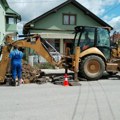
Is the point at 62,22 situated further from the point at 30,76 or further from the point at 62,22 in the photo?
the point at 30,76

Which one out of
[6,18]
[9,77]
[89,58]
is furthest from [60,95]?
[6,18]

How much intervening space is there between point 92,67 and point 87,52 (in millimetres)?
786

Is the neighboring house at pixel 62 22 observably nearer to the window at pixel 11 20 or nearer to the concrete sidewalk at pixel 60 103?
the window at pixel 11 20

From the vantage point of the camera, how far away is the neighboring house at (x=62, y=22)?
34469mm

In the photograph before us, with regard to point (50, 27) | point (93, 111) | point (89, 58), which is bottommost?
point (93, 111)

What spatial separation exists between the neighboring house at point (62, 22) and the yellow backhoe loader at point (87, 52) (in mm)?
16494

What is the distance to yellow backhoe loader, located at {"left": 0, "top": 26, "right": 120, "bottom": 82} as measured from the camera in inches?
612

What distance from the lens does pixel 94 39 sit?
16969 mm

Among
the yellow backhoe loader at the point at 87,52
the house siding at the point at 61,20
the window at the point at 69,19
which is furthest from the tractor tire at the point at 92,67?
the window at the point at 69,19

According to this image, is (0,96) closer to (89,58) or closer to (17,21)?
(89,58)

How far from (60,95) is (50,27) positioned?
24.1 m

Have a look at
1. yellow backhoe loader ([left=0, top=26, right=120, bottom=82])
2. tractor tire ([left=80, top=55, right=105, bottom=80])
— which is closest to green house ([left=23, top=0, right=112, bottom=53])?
yellow backhoe loader ([left=0, top=26, right=120, bottom=82])

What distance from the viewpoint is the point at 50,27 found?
35094 mm

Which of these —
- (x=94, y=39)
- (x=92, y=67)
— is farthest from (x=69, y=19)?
(x=92, y=67)
